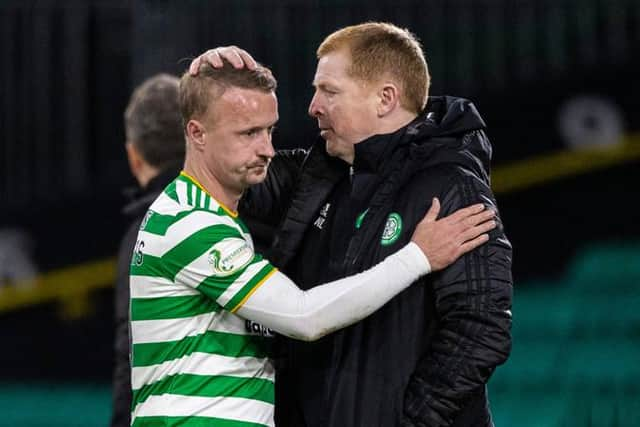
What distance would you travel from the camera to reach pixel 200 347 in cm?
290

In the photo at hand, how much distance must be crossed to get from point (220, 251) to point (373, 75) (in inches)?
21.6

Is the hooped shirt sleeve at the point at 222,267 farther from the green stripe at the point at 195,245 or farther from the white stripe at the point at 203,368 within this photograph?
the white stripe at the point at 203,368

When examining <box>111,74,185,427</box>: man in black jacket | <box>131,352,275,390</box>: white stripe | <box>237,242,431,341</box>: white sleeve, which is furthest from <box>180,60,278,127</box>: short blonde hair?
<box>111,74,185,427</box>: man in black jacket

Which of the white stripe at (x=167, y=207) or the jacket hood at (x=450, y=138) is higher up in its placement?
the jacket hood at (x=450, y=138)

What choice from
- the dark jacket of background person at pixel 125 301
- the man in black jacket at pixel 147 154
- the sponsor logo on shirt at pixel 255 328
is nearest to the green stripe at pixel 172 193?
the sponsor logo on shirt at pixel 255 328

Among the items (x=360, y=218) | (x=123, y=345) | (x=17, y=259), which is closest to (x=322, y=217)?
(x=360, y=218)

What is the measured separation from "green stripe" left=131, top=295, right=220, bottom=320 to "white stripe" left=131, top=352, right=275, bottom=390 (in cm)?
10

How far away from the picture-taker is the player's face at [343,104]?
3.03m

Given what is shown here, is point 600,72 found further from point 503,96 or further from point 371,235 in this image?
point 371,235

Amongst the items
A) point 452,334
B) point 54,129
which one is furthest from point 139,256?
point 54,129

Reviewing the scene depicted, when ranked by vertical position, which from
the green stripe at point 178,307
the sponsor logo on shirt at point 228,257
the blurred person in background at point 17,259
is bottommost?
the blurred person in background at point 17,259

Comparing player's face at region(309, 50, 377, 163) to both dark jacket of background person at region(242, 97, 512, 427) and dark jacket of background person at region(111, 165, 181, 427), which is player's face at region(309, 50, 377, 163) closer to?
dark jacket of background person at region(242, 97, 512, 427)

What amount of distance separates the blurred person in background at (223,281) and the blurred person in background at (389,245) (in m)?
0.07

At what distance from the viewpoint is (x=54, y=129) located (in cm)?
554
